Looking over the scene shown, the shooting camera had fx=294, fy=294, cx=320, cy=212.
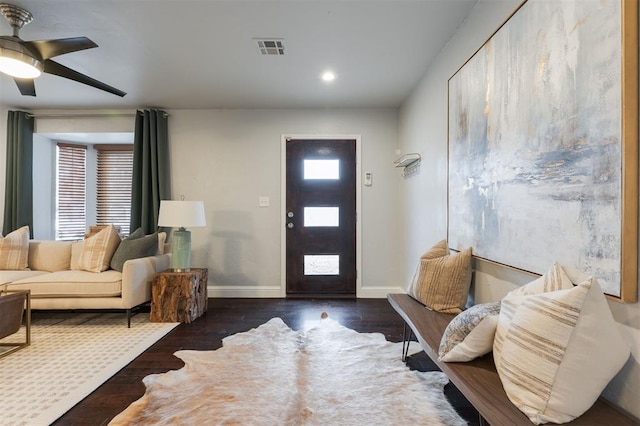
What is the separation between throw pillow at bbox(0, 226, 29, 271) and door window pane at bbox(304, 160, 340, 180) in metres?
3.22

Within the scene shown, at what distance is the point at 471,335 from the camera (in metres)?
1.28

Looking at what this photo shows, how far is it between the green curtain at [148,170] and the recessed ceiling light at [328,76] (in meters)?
2.27

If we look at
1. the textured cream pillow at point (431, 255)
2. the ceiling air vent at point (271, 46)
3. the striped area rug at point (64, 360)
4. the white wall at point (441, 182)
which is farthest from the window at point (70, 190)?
the textured cream pillow at point (431, 255)

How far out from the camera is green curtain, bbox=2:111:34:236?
3.72 meters

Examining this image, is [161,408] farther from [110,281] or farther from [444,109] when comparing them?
[444,109]

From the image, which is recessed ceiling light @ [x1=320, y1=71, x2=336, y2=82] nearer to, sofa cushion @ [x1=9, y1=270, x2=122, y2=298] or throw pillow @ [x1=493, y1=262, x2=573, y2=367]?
throw pillow @ [x1=493, y1=262, x2=573, y2=367]

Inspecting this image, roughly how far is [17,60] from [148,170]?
1858 millimetres

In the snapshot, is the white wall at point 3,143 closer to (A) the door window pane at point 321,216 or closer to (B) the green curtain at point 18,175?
(B) the green curtain at point 18,175

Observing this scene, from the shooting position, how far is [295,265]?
3924 millimetres

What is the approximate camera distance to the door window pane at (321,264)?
3.94 meters

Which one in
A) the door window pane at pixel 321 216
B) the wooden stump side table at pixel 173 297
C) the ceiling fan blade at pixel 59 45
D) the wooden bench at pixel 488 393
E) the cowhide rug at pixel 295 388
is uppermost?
the ceiling fan blade at pixel 59 45

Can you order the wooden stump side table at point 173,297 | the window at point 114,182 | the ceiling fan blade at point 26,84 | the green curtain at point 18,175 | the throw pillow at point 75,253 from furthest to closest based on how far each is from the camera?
the window at point 114,182 < the green curtain at point 18,175 < the throw pillow at point 75,253 < the wooden stump side table at point 173,297 < the ceiling fan blade at point 26,84

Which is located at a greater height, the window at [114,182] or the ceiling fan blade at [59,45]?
the ceiling fan blade at [59,45]

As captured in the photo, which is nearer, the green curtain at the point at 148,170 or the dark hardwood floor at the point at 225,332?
the dark hardwood floor at the point at 225,332
